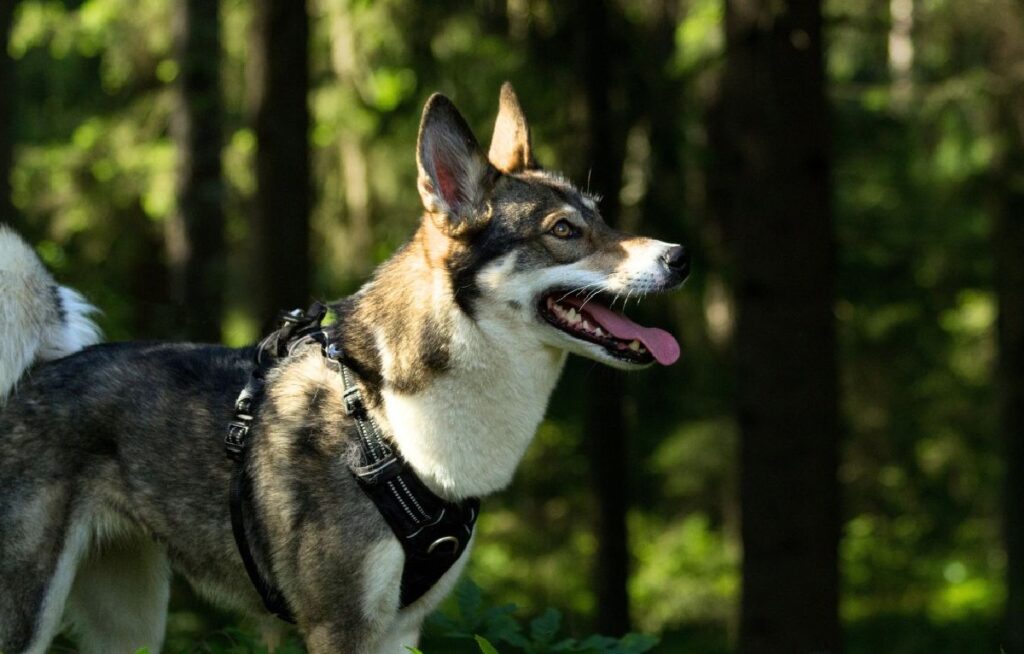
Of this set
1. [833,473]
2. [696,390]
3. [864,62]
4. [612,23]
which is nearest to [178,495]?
[833,473]

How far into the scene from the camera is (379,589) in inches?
164

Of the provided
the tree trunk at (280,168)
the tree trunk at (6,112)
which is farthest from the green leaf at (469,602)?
the tree trunk at (280,168)

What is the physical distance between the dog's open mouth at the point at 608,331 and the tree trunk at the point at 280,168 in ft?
16.7

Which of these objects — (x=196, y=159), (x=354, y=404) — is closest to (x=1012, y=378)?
(x=196, y=159)

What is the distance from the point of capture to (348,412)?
4.36 m

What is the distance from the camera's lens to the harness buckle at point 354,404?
4.36 metres

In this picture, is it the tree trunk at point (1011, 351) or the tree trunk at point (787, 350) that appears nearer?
the tree trunk at point (787, 350)

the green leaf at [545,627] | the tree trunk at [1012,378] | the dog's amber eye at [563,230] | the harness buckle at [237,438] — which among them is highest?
the dog's amber eye at [563,230]

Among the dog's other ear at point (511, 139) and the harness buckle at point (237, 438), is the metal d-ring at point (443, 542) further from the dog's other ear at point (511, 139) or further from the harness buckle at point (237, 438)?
the dog's other ear at point (511, 139)

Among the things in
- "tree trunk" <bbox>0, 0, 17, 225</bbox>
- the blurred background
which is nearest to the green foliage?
the blurred background

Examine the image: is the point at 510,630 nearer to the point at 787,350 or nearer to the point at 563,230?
the point at 563,230

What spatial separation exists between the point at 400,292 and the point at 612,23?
336 inches

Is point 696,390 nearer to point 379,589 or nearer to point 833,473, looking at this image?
point 833,473

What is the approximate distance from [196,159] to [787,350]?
7.88 metres
